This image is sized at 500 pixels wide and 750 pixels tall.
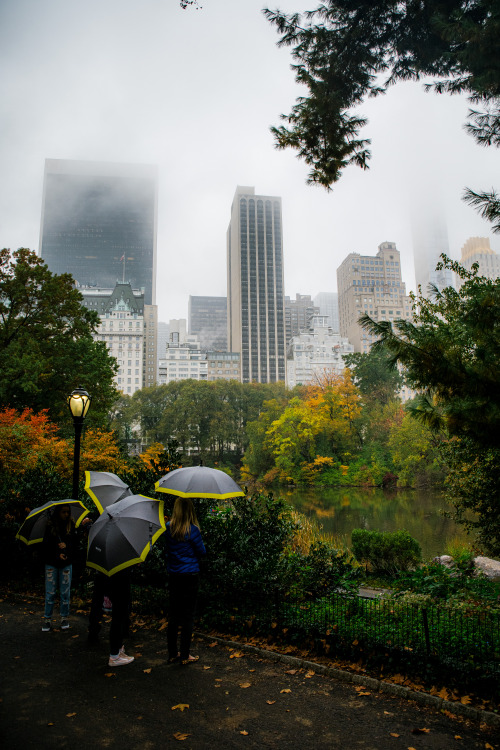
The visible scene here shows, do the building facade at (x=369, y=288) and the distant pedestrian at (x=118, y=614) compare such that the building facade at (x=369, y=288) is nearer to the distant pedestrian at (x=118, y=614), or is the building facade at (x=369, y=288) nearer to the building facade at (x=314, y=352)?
the building facade at (x=314, y=352)

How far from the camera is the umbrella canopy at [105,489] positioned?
20.2 feet

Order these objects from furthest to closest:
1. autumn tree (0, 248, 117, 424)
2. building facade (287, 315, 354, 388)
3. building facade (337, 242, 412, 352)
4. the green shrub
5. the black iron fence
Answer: building facade (337, 242, 412, 352)
building facade (287, 315, 354, 388)
autumn tree (0, 248, 117, 424)
the green shrub
the black iron fence

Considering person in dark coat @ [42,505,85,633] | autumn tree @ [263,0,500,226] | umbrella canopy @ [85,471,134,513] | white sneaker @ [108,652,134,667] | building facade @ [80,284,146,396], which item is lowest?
white sneaker @ [108,652,134,667]

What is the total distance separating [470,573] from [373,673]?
20.1 ft

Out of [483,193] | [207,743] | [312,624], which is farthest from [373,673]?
[483,193]

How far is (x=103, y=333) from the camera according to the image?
392 feet

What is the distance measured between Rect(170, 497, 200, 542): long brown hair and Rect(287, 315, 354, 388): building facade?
134282 millimetres

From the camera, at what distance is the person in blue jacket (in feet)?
15.5

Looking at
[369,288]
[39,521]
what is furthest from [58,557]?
[369,288]

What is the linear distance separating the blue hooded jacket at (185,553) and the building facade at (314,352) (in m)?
134

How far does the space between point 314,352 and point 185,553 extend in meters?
140

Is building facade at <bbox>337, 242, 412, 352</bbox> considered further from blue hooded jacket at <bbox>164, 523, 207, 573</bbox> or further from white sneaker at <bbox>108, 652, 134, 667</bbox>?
white sneaker at <bbox>108, 652, 134, 667</bbox>

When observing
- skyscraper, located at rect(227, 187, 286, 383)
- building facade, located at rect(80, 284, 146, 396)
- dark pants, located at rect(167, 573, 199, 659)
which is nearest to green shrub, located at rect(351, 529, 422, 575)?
dark pants, located at rect(167, 573, 199, 659)

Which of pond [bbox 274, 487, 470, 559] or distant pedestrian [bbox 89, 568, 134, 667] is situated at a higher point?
distant pedestrian [bbox 89, 568, 134, 667]
